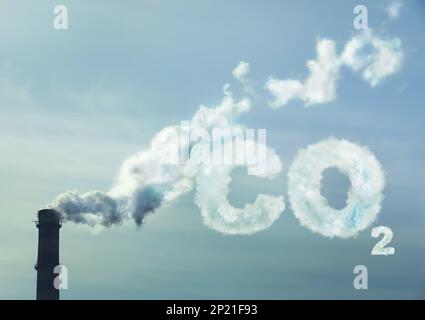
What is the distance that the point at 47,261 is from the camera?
6038 inches

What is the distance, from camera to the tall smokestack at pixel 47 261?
154 metres

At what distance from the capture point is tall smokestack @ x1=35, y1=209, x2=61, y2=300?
154 m
